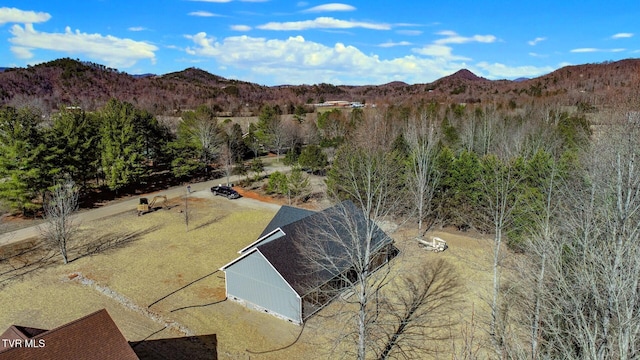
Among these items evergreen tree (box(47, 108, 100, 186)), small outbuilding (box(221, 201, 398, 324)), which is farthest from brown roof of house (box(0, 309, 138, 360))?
evergreen tree (box(47, 108, 100, 186))

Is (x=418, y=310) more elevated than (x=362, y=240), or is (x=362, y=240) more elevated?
(x=362, y=240)

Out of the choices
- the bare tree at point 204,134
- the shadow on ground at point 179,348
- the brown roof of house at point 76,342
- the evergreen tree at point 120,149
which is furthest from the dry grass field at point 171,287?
the bare tree at point 204,134

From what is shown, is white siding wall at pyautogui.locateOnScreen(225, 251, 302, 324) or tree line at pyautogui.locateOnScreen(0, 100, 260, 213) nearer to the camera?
white siding wall at pyautogui.locateOnScreen(225, 251, 302, 324)

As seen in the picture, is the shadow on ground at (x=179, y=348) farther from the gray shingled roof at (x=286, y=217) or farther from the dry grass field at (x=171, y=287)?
the gray shingled roof at (x=286, y=217)

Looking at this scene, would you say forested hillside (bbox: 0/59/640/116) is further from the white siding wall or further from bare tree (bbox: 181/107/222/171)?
the white siding wall

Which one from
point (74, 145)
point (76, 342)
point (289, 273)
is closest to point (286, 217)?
point (289, 273)

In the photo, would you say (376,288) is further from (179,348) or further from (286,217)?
(179,348)
